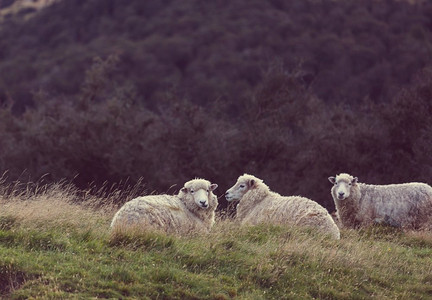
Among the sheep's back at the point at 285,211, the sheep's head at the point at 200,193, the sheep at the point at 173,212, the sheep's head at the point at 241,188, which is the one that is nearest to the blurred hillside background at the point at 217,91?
the sheep's head at the point at 241,188

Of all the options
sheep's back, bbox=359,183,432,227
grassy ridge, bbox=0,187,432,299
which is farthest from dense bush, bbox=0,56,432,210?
grassy ridge, bbox=0,187,432,299

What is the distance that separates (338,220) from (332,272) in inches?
216

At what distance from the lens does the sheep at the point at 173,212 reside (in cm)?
1127

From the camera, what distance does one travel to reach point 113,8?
76.8 m

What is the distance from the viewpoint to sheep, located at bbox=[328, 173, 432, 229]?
48.2ft

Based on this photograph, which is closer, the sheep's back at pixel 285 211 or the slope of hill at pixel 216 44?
the sheep's back at pixel 285 211

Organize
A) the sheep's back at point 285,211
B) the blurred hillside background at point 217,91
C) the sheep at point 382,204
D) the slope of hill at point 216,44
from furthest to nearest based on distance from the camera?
the slope of hill at point 216,44 < the blurred hillside background at point 217,91 < the sheep at point 382,204 < the sheep's back at point 285,211

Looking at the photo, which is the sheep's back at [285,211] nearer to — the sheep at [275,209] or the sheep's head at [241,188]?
the sheep at [275,209]

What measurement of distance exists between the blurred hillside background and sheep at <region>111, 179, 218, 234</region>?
15.3 m

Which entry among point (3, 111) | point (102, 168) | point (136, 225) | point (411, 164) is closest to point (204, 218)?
point (136, 225)

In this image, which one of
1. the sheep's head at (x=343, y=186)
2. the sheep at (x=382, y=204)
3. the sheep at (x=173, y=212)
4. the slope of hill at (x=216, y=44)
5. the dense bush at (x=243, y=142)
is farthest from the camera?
the slope of hill at (x=216, y=44)

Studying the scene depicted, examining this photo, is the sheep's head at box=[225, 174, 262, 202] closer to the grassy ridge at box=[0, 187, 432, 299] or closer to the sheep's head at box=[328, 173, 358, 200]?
the sheep's head at box=[328, 173, 358, 200]

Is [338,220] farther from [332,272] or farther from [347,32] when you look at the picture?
[347,32]

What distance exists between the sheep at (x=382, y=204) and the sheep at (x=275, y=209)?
70.3 inches
